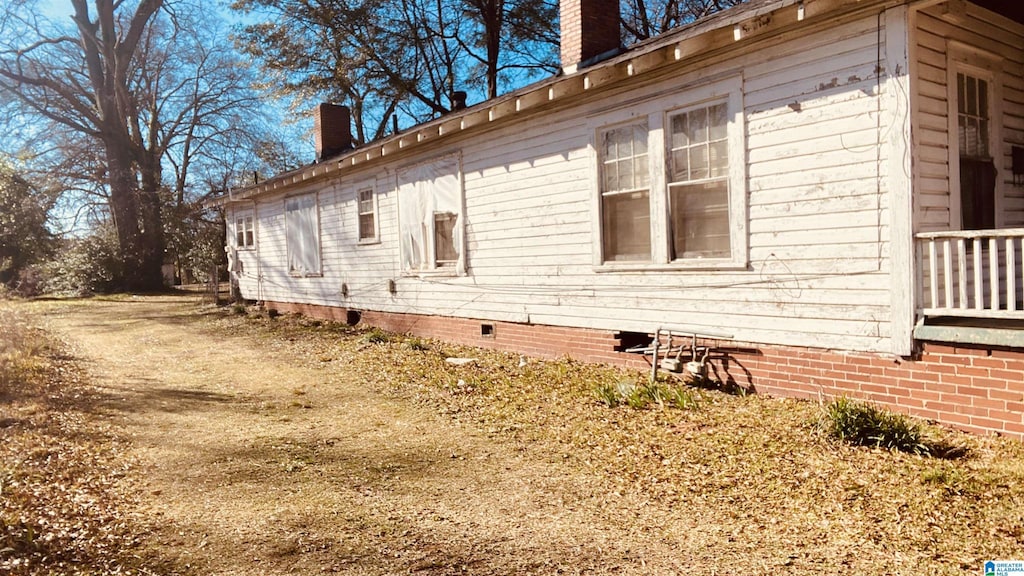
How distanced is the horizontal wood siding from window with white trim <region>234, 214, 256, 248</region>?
1087 cm

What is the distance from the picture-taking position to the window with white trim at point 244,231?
802 inches

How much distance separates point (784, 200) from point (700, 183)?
3.45 feet

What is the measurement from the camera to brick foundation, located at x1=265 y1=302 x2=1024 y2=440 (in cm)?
481

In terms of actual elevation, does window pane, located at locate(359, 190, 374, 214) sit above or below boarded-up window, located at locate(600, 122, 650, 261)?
above

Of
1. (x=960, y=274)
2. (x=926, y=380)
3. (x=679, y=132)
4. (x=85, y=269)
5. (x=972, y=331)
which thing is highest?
(x=679, y=132)

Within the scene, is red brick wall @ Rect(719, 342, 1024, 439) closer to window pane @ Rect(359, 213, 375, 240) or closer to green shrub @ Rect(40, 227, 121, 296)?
window pane @ Rect(359, 213, 375, 240)

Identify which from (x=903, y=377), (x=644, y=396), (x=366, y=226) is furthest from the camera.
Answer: (x=366, y=226)

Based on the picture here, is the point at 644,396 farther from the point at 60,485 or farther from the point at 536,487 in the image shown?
the point at 60,485

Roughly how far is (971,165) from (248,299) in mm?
20444

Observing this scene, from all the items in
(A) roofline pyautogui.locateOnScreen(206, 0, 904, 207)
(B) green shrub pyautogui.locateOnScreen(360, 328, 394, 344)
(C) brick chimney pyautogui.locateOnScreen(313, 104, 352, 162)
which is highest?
(C) brick chimney pyautogui.locateOnScreen(313, 104, 352, 162)

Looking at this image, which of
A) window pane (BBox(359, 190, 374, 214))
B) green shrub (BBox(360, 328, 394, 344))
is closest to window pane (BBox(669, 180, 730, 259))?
green shrub (BBox(360, 328, 394, 344))

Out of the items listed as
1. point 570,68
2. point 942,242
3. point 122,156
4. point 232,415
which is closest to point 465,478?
point 232,415

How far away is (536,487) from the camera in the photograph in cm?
462

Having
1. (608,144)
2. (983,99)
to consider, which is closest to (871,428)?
(983,99)
